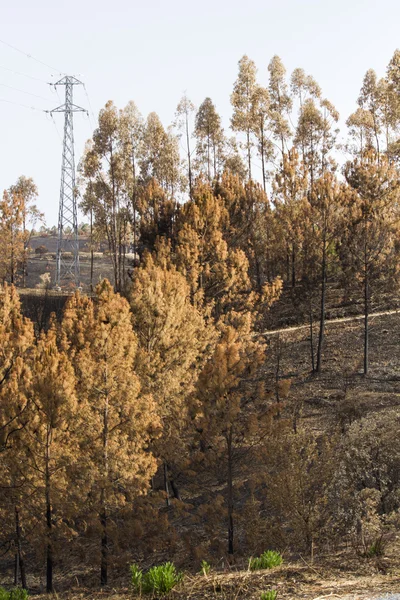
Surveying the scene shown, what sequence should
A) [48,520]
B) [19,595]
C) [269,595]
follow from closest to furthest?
[269,595]
[19,595]
[48,520]

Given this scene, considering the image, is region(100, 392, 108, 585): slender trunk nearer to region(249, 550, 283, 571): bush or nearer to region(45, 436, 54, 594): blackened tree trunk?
region(45, 436, 54, 594): blackened tree trunk

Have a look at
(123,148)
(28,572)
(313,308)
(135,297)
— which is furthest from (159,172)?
(28,572)

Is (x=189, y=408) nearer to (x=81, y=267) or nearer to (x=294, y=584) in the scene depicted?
(x=294, y=584)

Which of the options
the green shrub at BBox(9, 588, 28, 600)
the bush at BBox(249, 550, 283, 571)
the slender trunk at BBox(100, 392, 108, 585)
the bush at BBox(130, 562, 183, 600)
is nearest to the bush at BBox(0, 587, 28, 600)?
the green shrub at BBox(9, 588, 28, 600)

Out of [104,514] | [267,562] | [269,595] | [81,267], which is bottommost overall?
[104,514]

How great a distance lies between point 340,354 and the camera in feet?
121

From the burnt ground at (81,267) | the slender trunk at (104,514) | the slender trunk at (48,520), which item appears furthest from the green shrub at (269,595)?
the burnt ground at (81,267)

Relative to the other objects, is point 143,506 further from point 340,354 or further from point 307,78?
point 307,78

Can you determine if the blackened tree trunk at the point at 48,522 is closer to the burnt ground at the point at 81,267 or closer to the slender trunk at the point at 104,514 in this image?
the slender trunk at the point at 104,514

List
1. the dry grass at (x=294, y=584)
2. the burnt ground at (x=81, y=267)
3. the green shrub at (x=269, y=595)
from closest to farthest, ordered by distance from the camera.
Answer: the green shrub at (x=269, y=595) → the dry grass at (x=294, y=584) → the burnt ground at (x=81, y=267)

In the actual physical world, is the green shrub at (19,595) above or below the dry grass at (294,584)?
below

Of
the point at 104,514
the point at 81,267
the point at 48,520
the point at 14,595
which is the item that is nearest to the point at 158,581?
the point at 14,595

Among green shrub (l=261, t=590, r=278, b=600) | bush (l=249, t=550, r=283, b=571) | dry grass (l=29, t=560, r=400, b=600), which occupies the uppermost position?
green shrub (l=261, t=590, r=278, b=600)

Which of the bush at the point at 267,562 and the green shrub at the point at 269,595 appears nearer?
the green shrub at the point at 269,595
